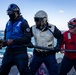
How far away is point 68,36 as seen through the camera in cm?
684

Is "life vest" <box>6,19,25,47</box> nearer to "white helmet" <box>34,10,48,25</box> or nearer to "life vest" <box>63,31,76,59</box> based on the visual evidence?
"white helmet" <box>34,10,48,25</box>

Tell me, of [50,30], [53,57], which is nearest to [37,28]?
[50,30]

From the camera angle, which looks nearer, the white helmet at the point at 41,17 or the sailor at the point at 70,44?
the white helmet at the point at 41,17

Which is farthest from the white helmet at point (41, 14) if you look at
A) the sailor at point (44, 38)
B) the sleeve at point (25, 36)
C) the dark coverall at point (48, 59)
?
the sleeve at point (25, 36)

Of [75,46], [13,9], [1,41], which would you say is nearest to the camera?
[1,41]

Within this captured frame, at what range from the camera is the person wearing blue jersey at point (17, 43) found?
566 cm

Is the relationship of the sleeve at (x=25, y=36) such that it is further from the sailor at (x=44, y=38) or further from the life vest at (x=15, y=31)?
the sailor at (x=44, y=38)

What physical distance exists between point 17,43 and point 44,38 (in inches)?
34.1

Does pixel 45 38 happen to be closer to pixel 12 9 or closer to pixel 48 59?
pixel 48 59

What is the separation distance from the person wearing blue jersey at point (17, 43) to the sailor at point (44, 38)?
1.59 feet

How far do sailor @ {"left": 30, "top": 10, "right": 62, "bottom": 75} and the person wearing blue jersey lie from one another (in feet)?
1.59

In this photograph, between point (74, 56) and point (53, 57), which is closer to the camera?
point (53, 57)

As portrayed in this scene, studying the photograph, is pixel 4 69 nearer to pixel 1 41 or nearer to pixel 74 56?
pixel 1 41

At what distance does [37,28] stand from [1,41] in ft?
4.01
